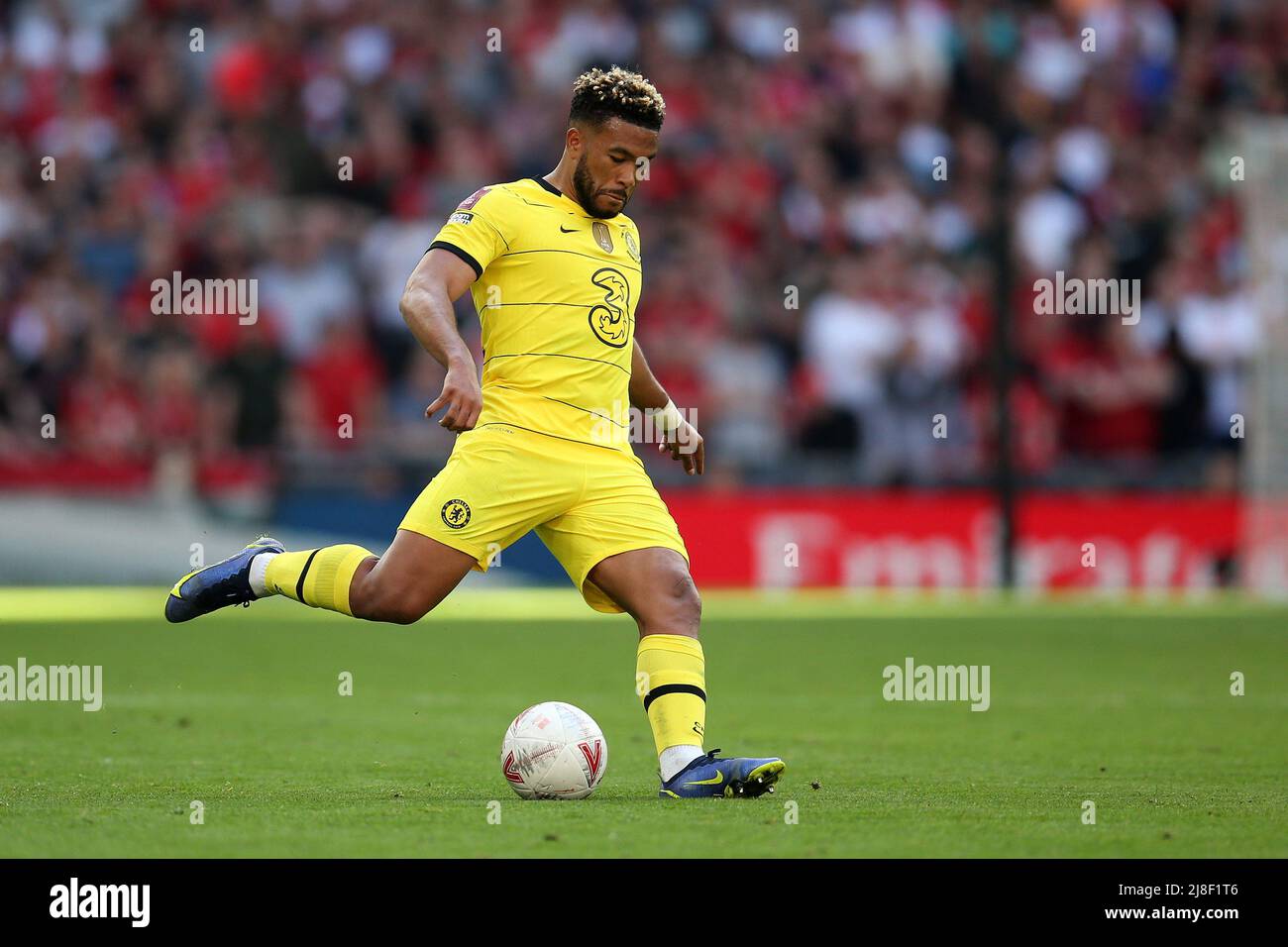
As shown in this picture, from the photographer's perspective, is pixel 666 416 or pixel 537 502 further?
pixel 666 416

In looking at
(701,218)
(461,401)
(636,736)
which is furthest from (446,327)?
(701,218)

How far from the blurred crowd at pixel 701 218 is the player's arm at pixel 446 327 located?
10851 mm

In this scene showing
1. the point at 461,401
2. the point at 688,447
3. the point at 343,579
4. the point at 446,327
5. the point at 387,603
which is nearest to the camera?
the point at 461,401

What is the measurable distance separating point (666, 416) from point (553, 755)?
1.51 m

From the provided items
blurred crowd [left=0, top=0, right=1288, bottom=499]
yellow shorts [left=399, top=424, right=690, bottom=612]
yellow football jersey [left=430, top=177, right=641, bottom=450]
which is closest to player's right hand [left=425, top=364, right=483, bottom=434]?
yellow shorts [left=399, top=424, right=690, bottom=612]

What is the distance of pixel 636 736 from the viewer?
8820 mm

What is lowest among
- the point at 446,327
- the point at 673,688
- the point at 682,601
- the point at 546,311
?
the point at 673,688

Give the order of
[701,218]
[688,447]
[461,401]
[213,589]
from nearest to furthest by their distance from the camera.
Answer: [461,401]
[213,589]
[688,447]
[701,218]

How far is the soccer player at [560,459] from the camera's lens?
22.1 ft

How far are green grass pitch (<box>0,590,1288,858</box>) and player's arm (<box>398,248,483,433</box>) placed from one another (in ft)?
4.07

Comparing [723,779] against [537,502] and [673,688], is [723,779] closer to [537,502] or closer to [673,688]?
[673,688]

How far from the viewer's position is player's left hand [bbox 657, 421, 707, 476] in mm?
7523

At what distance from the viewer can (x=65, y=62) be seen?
68.1 feet
